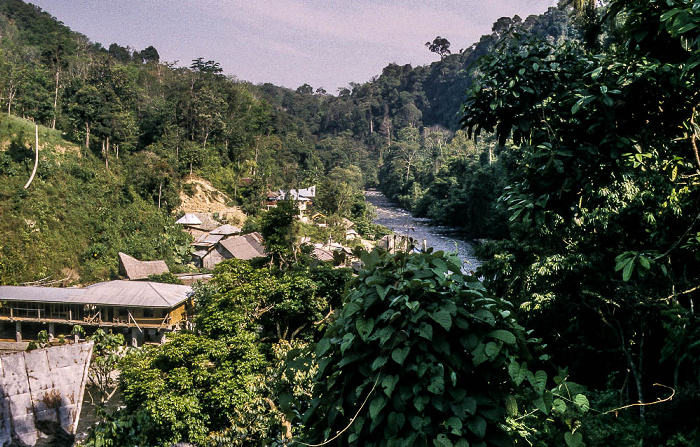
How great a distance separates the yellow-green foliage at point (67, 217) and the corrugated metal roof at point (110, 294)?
93.8 inches

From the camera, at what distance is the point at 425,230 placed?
29.7 metres

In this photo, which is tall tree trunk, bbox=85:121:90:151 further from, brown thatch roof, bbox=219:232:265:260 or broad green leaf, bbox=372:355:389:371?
broad green leaf, bbox=372:355:389:371

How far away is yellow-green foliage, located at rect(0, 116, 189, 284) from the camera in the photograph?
62.0ft

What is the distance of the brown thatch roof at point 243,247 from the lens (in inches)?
880

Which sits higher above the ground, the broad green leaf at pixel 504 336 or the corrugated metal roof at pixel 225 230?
the broad green leaf at pixel 504 336

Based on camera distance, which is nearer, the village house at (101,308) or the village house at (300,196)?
the village house at (101,308)

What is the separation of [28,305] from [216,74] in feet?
77.8

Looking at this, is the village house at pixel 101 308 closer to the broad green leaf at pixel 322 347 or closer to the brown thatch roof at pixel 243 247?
the brown thatch roof at pixel 243 247

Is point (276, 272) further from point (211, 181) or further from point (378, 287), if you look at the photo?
point (211, 181)

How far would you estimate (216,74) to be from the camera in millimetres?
35781

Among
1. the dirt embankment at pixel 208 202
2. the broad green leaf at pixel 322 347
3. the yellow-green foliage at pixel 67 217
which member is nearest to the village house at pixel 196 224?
the yellow-green foliage at pixel 67 217

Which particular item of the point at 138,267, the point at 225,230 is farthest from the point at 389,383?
the point at 225,230

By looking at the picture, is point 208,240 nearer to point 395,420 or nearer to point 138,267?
point 138,267

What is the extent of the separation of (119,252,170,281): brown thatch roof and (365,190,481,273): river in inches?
401
